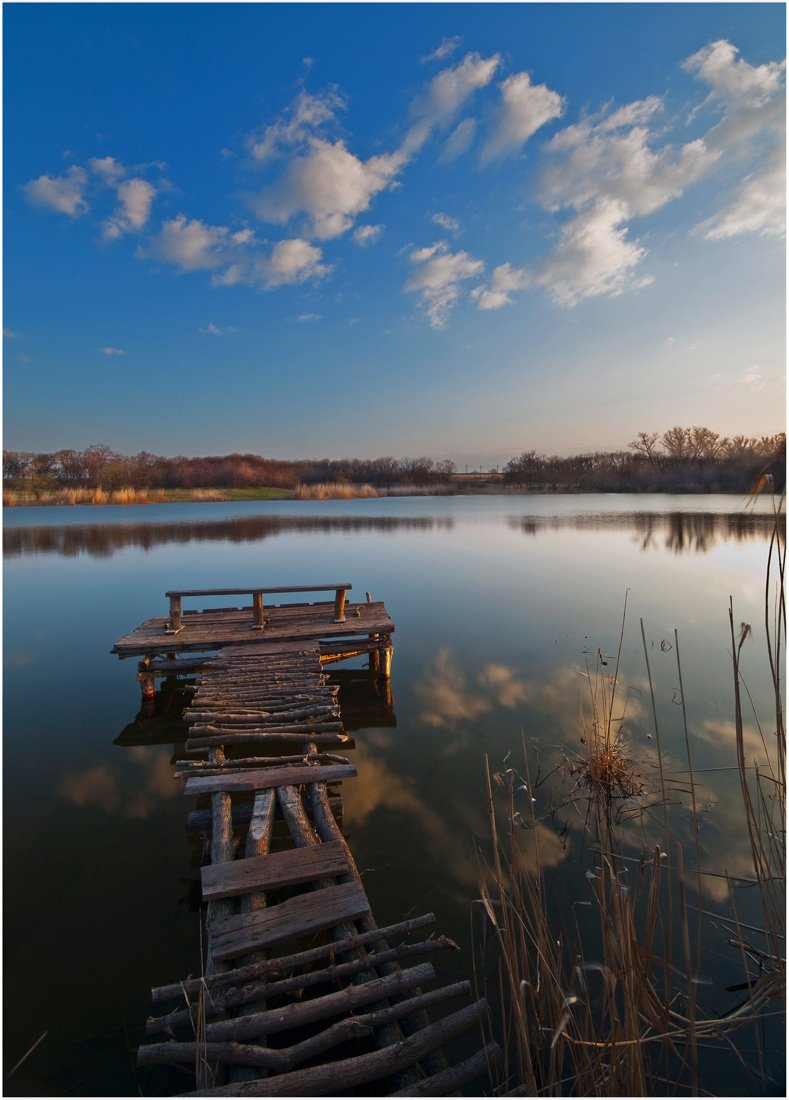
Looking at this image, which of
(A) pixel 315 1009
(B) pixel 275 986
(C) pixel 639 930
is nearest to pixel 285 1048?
(A) pixel 315 1009

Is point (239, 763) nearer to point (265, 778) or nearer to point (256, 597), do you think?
point (265, 778)

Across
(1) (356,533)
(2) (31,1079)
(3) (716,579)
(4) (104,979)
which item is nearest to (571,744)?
(4) (104,979)

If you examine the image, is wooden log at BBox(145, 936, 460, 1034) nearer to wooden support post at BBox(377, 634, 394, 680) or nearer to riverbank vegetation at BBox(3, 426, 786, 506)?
wooden support post at BBox(377, 634, 394, 680)

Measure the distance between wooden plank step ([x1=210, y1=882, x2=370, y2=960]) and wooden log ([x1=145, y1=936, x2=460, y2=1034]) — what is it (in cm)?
20

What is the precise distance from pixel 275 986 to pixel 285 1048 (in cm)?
28

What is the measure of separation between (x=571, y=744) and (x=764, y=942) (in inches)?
100

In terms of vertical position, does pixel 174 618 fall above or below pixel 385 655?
above

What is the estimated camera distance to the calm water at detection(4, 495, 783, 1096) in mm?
3184

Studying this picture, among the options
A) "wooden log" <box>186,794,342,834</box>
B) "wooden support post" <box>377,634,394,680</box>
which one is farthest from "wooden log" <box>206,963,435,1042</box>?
"wooden support post" <box>377,634,394,680</box>

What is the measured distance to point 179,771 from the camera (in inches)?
182

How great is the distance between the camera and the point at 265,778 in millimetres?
4438

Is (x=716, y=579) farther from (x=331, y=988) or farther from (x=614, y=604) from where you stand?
(x=331, y=988)

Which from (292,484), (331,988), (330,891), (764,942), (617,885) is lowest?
(764,942)

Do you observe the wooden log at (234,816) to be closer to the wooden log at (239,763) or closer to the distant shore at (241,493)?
the wooden log at (239,763)
